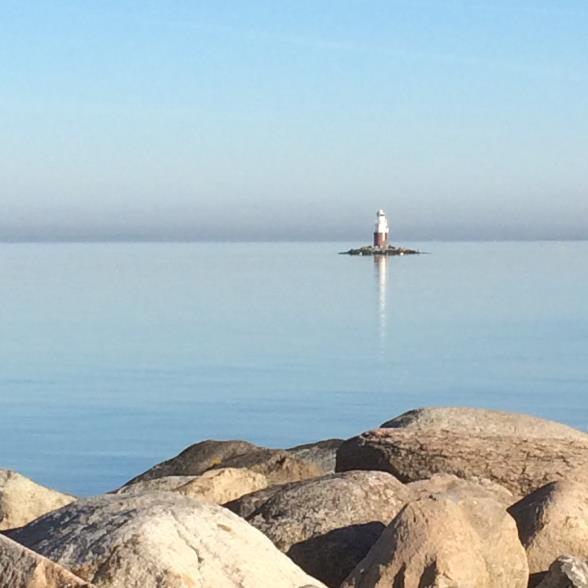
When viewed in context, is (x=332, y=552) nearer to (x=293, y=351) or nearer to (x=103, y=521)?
(x=103, y=521)

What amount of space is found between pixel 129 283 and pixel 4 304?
20932mm

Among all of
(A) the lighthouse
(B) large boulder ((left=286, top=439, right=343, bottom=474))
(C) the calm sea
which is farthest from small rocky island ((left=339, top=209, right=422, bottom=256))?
(B) large boulder ((left=286, top=439, right=343, bottom=474))

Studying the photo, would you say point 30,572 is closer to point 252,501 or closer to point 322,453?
point 252,501

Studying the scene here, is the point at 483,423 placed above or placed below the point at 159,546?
below

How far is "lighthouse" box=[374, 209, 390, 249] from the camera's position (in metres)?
132

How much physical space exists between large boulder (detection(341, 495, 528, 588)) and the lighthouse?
121 m

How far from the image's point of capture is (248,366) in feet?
127

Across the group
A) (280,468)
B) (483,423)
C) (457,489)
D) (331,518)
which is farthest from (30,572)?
(483,423)

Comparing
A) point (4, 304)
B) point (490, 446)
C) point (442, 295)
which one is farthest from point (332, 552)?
point (442, 295)

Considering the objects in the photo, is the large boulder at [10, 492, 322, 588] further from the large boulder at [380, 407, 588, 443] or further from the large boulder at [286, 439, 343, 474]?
the large boulder at [286, 439, 343, 474]

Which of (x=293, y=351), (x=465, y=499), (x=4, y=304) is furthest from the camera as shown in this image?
(x=4, y=304)

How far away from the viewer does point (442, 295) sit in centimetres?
7494

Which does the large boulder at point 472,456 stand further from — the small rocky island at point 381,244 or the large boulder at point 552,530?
the small rocky island at point 381,244

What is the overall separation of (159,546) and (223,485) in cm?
354
